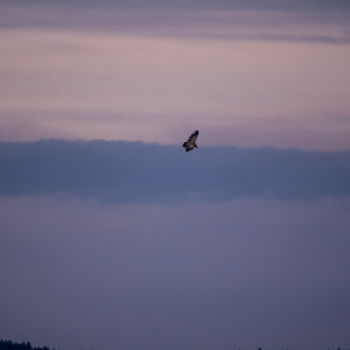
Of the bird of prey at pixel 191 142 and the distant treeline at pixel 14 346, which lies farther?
the distant treeline at pixel 14 346

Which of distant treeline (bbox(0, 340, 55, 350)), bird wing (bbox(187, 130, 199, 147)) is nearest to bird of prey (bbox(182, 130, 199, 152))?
bird wing (bbox(187, 130, 199, 147))

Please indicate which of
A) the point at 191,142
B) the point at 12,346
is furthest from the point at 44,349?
the point at 191,142

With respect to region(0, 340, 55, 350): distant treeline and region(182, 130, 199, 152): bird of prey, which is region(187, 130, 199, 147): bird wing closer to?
region(182, 130, 199, 152): bird of prey

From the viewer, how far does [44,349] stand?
478 feet

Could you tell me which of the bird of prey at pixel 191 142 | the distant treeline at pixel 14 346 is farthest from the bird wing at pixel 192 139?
the distant treeline at pixel 14 346

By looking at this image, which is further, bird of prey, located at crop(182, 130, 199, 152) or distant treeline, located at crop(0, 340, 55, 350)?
distant treeline, located at crop(0, 340, 55, 350)

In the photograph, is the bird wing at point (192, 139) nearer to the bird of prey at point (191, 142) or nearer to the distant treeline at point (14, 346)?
the bird of prey at point (191, 142)

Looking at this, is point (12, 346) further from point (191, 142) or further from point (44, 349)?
point (191, 142)

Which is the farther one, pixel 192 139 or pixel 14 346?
pixel 14 346

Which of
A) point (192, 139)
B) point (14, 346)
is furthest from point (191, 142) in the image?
point (14, 346)

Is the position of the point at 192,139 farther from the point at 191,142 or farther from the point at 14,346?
the point at 14,346

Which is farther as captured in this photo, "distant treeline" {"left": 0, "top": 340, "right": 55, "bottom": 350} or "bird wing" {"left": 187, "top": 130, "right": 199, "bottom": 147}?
"distant treeline" {"left": 0, "top": 340, "right": 55, "bottom": 350}

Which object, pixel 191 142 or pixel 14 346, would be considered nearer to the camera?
pixel 191 142

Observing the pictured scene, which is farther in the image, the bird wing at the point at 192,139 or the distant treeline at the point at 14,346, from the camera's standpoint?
the distant treeline at the point at 14,346
